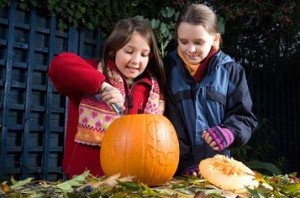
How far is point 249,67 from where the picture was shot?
20.3 ft

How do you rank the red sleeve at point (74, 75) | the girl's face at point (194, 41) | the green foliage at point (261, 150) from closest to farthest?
1. the red sleeve at point (74, 75)
2. the girl's face at point (194, 41)
3. the green foliage at point (261, 150)

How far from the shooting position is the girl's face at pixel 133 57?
1970 mm

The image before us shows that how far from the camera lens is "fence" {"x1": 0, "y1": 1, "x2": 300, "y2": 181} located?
380 centimetres

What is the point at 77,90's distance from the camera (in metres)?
1.96

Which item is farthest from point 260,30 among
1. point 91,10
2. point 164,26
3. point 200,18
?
point 200,18

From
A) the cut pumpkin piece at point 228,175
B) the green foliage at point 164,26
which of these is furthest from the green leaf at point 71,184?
the green foliage at point 164,26

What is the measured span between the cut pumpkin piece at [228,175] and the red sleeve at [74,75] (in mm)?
562

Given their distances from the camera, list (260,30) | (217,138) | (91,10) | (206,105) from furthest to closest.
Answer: (260,30) → (91,10) → (206,105) → (217,138)

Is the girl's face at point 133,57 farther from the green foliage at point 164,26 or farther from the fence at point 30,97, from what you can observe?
the fence at point 30,97

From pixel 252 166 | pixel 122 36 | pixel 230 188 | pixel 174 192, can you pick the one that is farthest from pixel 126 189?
pixel 252 166

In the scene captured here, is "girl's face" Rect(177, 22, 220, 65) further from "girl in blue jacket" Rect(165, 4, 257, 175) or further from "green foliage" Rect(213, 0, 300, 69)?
"green foliage" Rect(213, 0, 300, 69)

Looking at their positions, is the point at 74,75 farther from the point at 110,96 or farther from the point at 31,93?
the point at 31,93

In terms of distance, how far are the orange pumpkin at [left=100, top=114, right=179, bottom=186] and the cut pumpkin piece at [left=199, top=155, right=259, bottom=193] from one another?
0.43 feet

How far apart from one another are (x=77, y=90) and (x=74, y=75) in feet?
0.38
